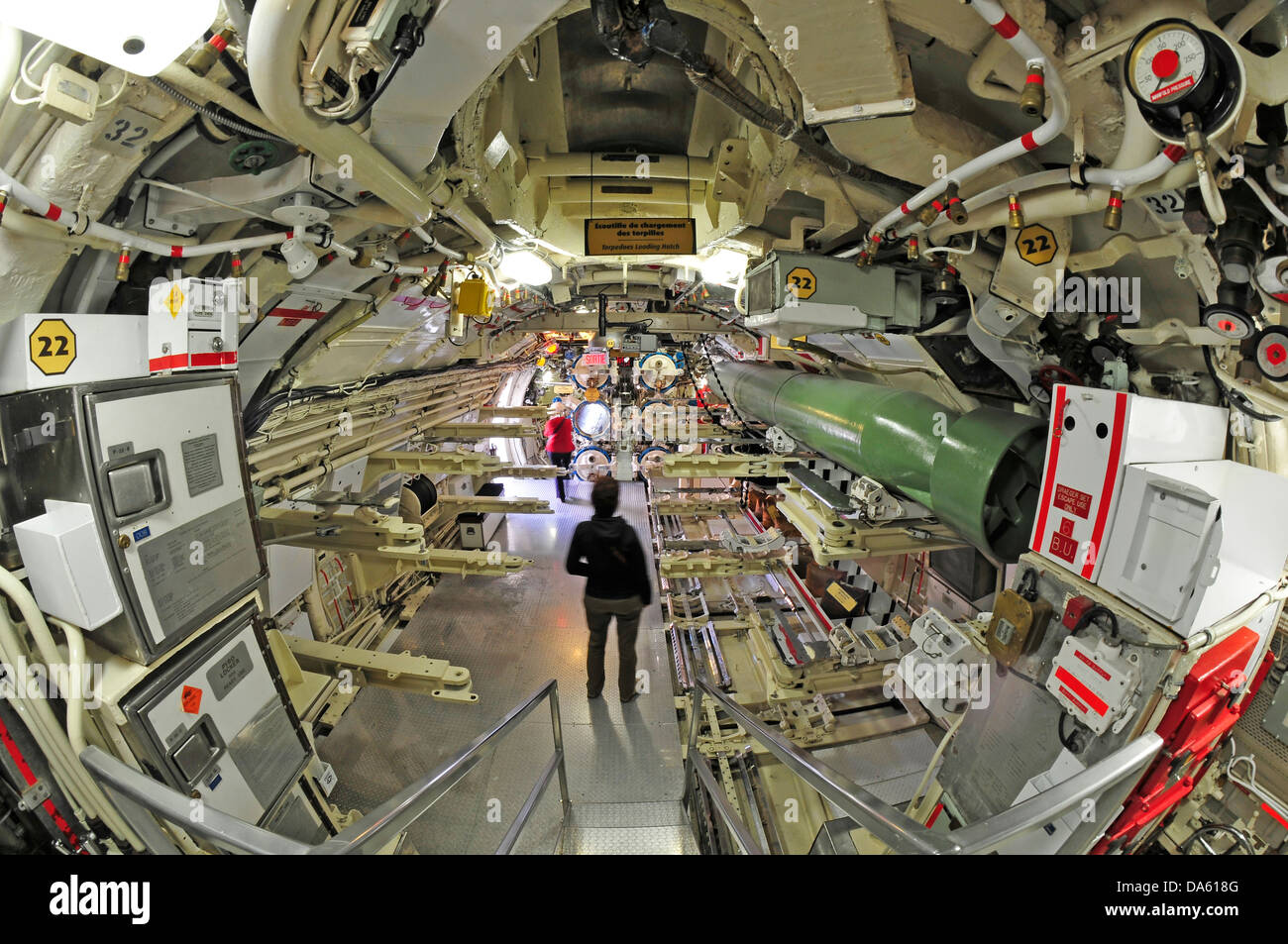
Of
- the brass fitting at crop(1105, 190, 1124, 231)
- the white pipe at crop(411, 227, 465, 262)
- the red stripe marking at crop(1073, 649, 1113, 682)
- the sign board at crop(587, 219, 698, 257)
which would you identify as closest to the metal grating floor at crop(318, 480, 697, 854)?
the red stripe marking at crop(1073, 649, 1113, 682)

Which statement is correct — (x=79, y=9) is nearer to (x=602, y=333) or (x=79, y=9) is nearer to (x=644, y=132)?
(x=644, y=132)

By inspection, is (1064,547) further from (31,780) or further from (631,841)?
(31,780)

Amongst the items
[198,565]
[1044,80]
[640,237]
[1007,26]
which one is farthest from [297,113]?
[640,237]

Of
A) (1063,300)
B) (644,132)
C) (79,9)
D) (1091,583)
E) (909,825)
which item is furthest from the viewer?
(644,132)

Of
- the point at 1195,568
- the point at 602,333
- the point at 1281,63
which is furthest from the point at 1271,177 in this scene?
the point at 602,333

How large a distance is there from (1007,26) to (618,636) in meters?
3.88

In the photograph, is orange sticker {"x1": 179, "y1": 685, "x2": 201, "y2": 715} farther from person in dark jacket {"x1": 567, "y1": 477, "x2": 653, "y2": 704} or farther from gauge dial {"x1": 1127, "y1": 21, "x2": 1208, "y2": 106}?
gauge dial {"x1": 1127, "y1": 21, "x2": 1208, "y2": 106}

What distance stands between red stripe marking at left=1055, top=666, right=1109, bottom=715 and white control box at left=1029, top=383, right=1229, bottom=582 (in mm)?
427

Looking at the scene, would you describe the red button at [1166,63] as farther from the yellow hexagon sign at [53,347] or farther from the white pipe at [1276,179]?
the yellow hexagon sign at [53,347]

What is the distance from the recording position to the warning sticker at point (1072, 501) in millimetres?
2102

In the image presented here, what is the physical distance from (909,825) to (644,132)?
14.5 feet

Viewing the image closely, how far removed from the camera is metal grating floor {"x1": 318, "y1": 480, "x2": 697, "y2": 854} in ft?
10.6

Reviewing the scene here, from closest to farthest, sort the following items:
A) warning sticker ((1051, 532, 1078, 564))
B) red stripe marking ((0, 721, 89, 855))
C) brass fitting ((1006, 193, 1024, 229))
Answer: red stripe marking ((0, 721, 89, 855))
brass fitting ((1006, 193, 1024, 229))
warning sticker ((1051, 532, 1078, 564))

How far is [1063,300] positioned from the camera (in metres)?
2.43
